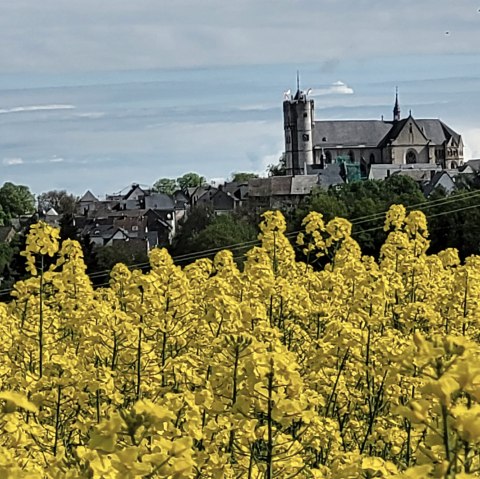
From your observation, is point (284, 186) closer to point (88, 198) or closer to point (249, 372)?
point (88, 198)

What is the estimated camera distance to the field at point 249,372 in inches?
124

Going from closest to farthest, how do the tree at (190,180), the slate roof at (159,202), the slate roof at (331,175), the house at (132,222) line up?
the house at (132,222) < the slate roof at (331,175) < the slate roof at (159,202) < the tree at (190,180)

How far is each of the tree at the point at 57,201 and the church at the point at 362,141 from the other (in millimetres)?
25631

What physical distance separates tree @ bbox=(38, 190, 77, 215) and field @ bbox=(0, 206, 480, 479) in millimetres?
114970

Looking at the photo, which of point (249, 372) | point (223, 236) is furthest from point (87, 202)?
point (249, 372)

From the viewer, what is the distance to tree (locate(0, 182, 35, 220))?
397 ft

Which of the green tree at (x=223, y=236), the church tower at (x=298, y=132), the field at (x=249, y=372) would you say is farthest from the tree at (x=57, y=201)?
the field at (x=249, y=372)

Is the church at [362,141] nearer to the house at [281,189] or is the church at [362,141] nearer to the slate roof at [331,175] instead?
the slate roof at [331,175]

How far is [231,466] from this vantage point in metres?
4.98

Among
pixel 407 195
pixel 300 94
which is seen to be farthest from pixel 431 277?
pixel 300 94

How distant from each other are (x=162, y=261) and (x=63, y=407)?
434cm

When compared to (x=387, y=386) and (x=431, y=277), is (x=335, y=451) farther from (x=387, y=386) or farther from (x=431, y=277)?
(x=431, y=277)

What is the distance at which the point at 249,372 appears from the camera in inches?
166

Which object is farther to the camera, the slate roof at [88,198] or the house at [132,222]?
the slate roof at [88,198]
